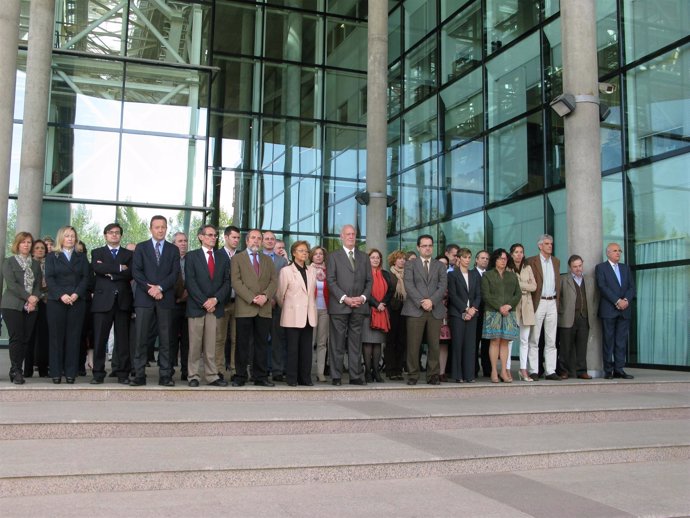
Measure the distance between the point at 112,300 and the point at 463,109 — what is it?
42.4ft

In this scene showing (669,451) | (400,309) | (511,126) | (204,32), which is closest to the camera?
(669,451)

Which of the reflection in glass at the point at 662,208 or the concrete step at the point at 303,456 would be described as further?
the reflection in glass at the point at 662,208

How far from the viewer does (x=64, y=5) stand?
16891 millimetres

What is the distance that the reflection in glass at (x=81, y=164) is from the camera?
16297 mm

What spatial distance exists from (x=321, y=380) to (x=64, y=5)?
511 inches

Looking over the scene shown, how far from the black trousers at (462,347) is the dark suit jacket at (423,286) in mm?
402

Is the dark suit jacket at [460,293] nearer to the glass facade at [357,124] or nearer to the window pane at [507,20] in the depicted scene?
the glass facade at [357,124]

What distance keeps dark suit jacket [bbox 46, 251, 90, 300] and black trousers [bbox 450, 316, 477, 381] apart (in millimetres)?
4926

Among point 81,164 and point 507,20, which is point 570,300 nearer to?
point 507,20

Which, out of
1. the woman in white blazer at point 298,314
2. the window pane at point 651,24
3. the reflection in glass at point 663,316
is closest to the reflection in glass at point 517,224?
the reflection in glass at point 663,316

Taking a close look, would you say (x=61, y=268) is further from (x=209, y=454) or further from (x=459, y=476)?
(x=459, y=476)

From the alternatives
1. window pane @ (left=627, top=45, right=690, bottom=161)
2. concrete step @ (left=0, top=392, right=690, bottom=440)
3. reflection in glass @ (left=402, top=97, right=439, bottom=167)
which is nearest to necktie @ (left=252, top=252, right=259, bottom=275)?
concrete step @ (left=0, top=392, right=690, bottom=440)

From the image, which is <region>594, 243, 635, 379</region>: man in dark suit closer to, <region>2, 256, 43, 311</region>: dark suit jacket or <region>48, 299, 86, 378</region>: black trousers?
<region>48, 299, 86, 378</region>: black trousers

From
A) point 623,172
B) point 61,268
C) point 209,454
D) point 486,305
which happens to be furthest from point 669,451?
point 623,172
